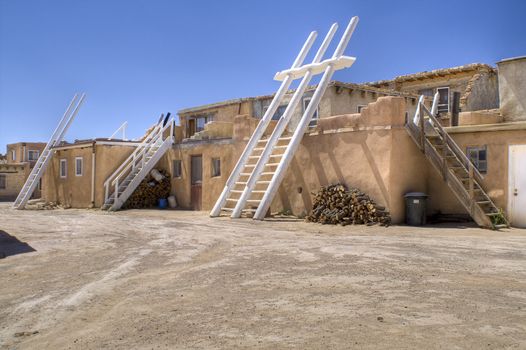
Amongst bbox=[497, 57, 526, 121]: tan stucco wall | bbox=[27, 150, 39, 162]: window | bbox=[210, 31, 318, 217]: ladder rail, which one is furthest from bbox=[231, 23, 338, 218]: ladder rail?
bbox=[27, 150, 39, 162]: window

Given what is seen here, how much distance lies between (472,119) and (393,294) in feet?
48.0

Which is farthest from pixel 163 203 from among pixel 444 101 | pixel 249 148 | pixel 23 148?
pixel 23 148

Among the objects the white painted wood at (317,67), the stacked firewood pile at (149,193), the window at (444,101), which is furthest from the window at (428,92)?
the stacked firewood pile at (149,193)

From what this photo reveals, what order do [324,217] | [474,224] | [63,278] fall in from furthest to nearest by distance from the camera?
[324,217] → [474,224] → [63,278]

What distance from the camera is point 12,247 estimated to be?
9586mm

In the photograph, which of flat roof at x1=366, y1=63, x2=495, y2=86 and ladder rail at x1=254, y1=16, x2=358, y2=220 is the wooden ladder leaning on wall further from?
flat roof at x1=366, y1=63, x2=495, y2=86

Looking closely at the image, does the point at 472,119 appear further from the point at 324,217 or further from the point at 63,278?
the point at 63,278

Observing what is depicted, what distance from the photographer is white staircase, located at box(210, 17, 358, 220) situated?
50.0ft

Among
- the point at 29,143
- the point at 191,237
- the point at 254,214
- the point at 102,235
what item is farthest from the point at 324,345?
the point at 29,143

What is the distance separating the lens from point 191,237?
11148mm

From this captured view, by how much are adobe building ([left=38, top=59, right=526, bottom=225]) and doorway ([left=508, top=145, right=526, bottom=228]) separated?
53 millimetres

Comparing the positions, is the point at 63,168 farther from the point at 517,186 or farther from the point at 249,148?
the point at 517,186

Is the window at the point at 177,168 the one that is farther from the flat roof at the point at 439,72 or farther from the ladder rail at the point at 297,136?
the flat roof at the point at 439,72

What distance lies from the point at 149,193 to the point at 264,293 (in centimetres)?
1753
